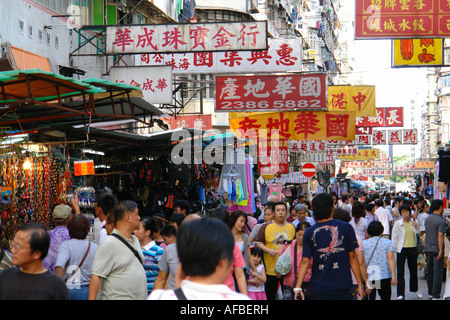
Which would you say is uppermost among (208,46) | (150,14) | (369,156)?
(150,14)

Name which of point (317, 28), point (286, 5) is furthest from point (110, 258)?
point (317, 28)

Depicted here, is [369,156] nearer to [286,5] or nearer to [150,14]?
[286,5]

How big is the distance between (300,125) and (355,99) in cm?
327

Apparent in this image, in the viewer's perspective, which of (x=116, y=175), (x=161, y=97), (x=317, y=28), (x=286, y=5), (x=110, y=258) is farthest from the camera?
(x=317, y=28)

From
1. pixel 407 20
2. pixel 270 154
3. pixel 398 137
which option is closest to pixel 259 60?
pixel 270 154

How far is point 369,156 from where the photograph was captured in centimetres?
4025

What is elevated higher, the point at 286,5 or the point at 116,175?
the point at 286,5

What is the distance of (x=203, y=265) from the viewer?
288cm

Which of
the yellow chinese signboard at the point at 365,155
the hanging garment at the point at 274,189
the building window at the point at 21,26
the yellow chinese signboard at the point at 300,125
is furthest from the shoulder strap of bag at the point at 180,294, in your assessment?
the yellow chinese signboard at the point at 365,155

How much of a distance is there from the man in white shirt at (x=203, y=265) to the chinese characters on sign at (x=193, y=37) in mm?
10579

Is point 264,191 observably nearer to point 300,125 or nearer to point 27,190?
point 300,125

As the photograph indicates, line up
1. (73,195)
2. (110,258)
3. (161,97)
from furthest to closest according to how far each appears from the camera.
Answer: (161,97)
(73,195)
(110,258)

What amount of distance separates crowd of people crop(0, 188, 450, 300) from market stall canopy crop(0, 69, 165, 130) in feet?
4.52

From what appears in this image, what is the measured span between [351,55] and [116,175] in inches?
4240
